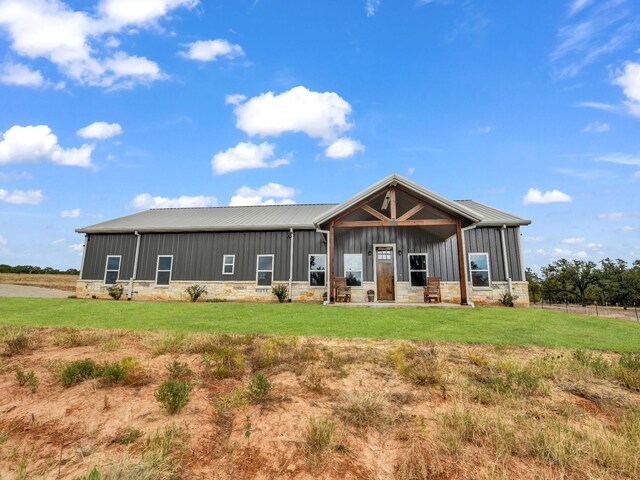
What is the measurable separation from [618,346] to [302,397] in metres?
6.69

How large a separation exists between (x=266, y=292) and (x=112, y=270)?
30.7 feet

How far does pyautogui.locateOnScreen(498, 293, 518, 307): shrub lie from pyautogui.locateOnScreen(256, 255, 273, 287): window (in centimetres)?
1145

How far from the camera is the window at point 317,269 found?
16250 millimetres

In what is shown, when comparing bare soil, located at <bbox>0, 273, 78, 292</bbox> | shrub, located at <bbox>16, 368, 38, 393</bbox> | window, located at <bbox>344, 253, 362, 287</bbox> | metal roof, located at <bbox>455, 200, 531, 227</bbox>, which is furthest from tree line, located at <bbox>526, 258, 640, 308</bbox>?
bare soil, located at <bbox>0, 273, 78, 292</bbox>

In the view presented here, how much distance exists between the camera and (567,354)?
5656 mm

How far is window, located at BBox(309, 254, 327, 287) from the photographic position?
1625 centimetres

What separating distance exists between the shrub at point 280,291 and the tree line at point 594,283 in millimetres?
23810

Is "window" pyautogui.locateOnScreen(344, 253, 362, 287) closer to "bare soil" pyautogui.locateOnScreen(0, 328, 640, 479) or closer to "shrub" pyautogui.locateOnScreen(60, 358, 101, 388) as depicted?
"bare soil" pyautogui.locateOnScreen(0, 328, 640, 479)

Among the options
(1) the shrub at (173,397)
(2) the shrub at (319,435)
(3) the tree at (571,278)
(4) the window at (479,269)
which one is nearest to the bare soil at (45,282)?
(1) the shrub at (173,397)

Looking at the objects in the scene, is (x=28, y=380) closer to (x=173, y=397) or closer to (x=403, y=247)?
(x=173, y=397)

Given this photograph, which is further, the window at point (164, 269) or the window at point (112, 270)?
the window at point (112, 270)

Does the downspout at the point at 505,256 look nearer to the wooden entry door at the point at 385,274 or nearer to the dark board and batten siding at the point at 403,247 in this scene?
the dark board and batten siding at the point at 403,247

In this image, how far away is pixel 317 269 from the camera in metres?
16.4

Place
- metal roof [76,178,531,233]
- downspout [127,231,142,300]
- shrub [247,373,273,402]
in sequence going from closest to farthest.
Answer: shrub [247,373,273,402] < metal roof [76,178,531,233] < downspout [127,231,142,300]
